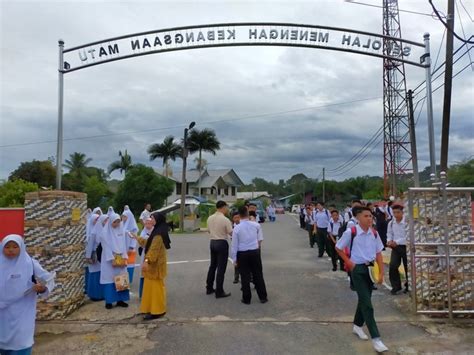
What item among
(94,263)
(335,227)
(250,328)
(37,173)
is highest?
(37,173)

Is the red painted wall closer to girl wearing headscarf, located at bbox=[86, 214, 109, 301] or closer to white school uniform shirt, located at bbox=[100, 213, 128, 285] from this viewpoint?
girl wearing headscarf, located at bbox=[86, 214, 109, 301]

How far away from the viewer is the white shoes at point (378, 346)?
507cm

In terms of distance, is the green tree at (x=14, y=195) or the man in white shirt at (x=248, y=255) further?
the green tree at (x=14, y=195)

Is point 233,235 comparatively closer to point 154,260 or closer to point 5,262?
point 154,260

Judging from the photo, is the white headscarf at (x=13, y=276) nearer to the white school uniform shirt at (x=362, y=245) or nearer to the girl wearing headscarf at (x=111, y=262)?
the girl wearing headscarf at (x=111, y=262)

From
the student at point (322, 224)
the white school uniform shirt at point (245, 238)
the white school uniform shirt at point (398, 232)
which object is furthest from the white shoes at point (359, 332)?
the student at point (322, 224)

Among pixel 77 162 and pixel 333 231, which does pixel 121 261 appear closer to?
pixel 333 231

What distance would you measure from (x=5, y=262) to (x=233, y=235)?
14.1 ft

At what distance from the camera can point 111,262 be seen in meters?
7.33

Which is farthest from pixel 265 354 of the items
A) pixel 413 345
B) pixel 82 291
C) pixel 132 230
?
pixel 132 230

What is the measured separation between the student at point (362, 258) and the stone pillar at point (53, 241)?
4446 mm

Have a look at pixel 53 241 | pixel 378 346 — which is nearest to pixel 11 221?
pixel 53 241

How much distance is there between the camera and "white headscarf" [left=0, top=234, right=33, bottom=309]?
3.97 meters

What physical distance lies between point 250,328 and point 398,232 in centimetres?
370
